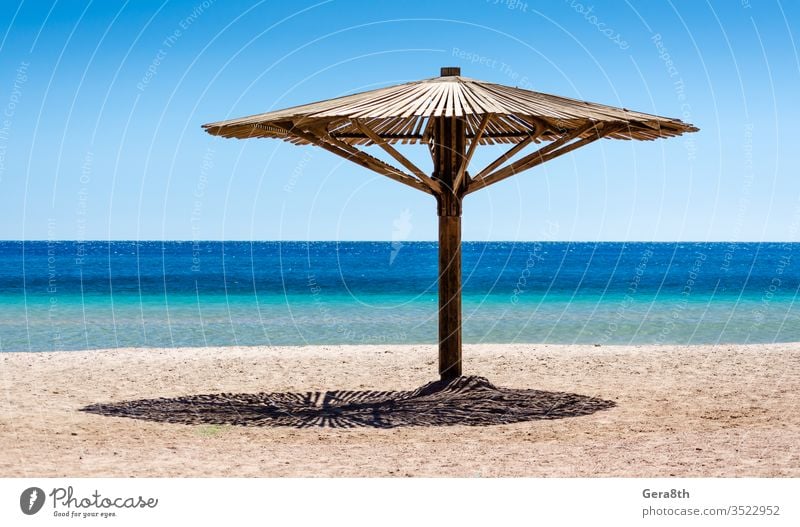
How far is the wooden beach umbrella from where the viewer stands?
7527mm

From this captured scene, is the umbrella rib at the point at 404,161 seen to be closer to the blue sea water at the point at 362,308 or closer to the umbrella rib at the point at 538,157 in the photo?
the umbrella rib at the point at 538,157

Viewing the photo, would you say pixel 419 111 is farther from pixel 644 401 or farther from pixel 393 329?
pixel 393 329

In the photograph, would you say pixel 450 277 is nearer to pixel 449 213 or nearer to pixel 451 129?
pixel 449 213

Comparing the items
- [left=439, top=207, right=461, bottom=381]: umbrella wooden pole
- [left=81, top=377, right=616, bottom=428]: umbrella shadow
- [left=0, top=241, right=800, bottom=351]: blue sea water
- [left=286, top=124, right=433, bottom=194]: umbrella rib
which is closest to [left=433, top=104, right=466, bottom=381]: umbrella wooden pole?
[left=439, top=207, right=461, bottom=381]: umbrella wooden pole

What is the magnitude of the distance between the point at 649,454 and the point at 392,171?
3455 mm

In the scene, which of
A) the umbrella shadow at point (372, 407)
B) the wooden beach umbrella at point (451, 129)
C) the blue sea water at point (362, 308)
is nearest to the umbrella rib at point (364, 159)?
the wooden beach umbrella at point (451, 129)

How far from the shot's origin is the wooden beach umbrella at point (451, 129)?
296 inches

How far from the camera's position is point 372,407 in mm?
8383

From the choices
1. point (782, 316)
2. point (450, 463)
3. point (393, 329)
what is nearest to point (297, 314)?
point (393, 329)

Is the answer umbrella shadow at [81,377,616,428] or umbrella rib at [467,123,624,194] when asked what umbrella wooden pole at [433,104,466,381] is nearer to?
umbrella rib at [467,123,624,194]

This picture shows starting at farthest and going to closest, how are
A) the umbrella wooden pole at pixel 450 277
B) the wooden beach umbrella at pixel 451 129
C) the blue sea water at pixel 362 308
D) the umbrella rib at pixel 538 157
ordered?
1. the blue sea water at pixel 362 308
2. the umbrella wooden pole at pixel 450 277
3. the umbrella rib at pixel 538 157
4. the wooden beach umbrella at pixel 451 129

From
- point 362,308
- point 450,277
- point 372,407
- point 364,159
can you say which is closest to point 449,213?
point 450,277

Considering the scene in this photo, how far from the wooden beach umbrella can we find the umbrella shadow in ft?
1.42

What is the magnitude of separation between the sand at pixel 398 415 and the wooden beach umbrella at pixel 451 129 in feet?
4.05
